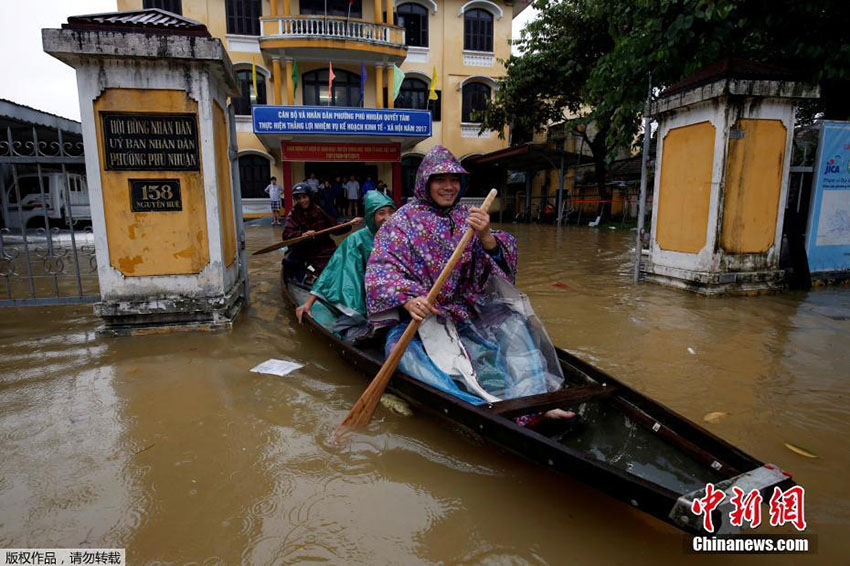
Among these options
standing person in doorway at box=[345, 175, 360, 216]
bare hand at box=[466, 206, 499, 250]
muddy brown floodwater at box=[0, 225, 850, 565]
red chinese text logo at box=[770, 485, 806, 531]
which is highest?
standing person in doorway at box=[345, 175, 360, 216]

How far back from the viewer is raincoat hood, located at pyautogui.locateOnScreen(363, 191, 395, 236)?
3.91m

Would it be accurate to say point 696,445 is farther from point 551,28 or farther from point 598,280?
point 551,28

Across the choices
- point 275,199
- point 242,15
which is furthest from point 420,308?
point 242,15

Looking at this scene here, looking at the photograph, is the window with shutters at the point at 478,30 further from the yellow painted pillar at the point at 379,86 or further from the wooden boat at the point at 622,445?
the wooden boat at the point at 622,445

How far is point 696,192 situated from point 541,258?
11.1ft

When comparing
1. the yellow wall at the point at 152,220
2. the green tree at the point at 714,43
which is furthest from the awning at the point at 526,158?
the yellow wall at the point at 152,220

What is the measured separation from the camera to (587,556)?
5.69 ft

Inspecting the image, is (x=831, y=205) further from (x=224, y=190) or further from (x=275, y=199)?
(x=275, y=199)

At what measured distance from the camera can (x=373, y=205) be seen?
3930 mm

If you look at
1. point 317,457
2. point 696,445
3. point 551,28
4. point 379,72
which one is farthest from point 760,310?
point 379,72

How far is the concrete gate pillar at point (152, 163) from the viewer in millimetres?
3873

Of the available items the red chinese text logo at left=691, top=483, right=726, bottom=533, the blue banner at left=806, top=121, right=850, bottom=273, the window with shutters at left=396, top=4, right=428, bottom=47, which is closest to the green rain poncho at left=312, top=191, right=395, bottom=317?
the red chinese text logo at left=691, top=483, right=726, bottom=533

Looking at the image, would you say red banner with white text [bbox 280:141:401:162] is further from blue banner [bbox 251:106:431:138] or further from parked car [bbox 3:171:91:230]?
parked car [bbox 3:171:91:230]

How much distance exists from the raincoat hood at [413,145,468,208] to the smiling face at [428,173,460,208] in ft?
0.10
